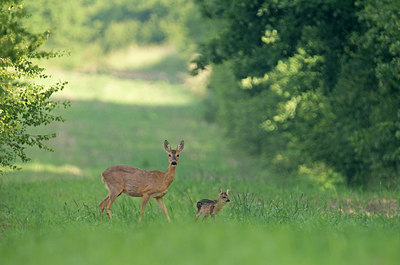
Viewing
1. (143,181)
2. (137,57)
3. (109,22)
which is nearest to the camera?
(143,181)

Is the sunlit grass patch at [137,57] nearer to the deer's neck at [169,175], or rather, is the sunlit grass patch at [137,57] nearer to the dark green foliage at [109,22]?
the dark green foliage at [109,22]

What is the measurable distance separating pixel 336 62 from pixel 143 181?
30.8 ft

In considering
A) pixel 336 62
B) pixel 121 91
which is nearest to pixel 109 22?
pixel 121 91

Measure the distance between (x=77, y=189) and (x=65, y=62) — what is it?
79324 millimetres

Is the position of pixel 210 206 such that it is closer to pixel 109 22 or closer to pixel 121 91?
pixel 121 91

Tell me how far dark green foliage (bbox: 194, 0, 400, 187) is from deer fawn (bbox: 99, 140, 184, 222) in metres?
6.23

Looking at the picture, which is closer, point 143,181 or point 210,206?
point 210,206

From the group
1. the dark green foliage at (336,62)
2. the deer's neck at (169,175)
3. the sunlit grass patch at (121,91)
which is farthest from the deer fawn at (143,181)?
the sunlit grass patch at (121,91)

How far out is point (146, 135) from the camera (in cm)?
4831

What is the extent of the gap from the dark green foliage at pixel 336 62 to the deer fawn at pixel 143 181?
20.4 feet

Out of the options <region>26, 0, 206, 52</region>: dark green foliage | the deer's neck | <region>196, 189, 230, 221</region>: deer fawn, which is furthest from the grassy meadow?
<region>26, 0, 206, 52</region>: dark green foliage

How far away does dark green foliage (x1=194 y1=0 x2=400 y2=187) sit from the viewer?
1696 cm

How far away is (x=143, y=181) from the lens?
12.4 meters

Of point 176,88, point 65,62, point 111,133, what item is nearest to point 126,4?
point 65,62
